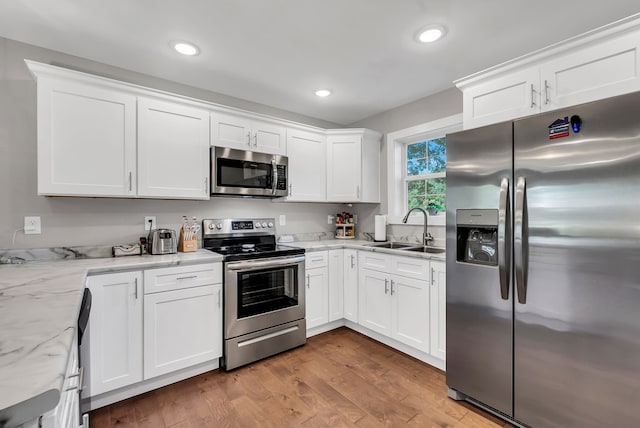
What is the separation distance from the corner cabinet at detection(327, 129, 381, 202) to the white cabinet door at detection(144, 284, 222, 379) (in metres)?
1.75

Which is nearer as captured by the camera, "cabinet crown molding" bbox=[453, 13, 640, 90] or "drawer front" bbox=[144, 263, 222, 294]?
"cabinet crown molding" bbox=[453, 13, 640, 90]

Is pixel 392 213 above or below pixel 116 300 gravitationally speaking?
above

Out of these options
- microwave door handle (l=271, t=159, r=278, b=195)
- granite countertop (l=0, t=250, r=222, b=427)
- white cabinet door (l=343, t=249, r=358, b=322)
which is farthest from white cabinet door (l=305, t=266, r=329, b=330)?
granite countertop (l=0, t=250, r=222, b=427)

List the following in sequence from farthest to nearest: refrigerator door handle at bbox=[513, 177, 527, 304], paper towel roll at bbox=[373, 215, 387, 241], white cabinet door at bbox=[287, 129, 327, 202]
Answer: paper towel roll at bbox=[373, 215, 387, 241] → white cabinet door at bbox=[287, 129, 327, 202] → refrigerator door handle at bbox=[513, 177, 527, 304]

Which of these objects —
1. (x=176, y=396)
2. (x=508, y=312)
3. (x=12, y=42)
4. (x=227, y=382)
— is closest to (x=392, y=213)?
(x=508, y=312)

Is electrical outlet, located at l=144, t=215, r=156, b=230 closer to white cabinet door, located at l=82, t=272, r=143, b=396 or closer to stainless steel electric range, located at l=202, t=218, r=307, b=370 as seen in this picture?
stainless steel electric range, located at l=202, t=218, r=307, b=370

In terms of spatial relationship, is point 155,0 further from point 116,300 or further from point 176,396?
point 176,396

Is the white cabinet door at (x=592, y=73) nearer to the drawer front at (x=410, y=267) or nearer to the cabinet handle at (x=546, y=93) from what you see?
the cabinet handle at (x=546, y=93)

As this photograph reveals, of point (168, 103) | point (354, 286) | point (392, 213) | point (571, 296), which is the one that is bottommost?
point (354, 286)

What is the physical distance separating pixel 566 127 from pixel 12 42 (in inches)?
142

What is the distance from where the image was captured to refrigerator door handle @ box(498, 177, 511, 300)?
177 centimetres

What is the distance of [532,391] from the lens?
170 centimetres

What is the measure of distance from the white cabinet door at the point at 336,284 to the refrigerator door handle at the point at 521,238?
5.79 ft

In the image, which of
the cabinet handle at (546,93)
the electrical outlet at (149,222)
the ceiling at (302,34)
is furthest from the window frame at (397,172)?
the electrical outlet at (149,222)
